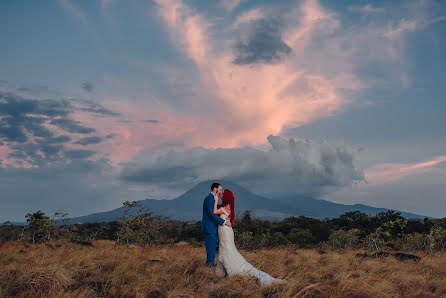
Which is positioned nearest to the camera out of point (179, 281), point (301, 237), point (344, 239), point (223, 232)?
point (179, 281)

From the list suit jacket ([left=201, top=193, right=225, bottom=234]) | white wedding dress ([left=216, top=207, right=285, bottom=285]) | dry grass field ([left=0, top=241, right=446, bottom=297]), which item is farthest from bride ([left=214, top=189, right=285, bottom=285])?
dry grass field ([left=0, top=241, right=446, bottom=297])

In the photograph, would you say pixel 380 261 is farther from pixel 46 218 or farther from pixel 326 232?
pixel 326 232

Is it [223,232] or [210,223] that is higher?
[210,223]

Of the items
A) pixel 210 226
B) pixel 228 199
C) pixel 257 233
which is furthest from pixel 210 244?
pixel 257 233

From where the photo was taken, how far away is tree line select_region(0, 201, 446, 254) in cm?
1844

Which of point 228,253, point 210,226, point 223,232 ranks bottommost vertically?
point 228,253

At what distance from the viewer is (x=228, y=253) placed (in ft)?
27.4

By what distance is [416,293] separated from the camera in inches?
274

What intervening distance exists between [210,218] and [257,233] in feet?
87.2

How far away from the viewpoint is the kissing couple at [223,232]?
8234 mm

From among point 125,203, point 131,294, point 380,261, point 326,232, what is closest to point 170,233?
point 326,232

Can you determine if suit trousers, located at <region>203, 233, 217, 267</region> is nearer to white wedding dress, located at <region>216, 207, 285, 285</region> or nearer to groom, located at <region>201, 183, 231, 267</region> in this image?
groom, located at <region>201, 183, 231, 267</region>

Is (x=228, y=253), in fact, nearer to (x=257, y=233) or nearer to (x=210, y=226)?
(x=210, y=226)

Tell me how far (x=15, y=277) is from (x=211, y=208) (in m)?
4.38
